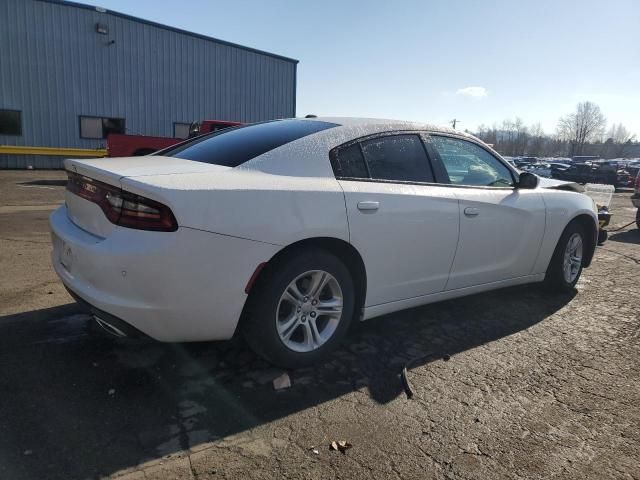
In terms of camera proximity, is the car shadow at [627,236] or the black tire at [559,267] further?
the car shadow at [627,236]

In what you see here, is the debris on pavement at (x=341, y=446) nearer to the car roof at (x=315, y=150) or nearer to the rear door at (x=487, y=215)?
the car roof at (x=315, y=150)

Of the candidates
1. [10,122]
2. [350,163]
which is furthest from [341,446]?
[10,122]

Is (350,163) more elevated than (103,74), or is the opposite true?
(103,74)

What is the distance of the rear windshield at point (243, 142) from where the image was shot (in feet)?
10.3

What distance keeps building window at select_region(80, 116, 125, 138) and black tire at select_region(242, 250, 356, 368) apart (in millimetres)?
23019

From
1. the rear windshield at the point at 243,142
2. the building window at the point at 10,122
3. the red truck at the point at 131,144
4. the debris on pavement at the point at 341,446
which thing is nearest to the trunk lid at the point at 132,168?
the rear windshield at the point at 243,142

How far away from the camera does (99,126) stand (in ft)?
75.5

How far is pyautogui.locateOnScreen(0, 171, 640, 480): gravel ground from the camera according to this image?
2.25m

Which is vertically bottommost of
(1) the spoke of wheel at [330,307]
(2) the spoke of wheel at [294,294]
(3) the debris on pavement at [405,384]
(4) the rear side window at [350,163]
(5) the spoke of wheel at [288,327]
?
(3) the debris on pavement at [405,384]

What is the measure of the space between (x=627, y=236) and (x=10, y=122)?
75.8 ft

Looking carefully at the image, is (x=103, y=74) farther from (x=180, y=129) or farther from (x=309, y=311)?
(x=309, y=311)

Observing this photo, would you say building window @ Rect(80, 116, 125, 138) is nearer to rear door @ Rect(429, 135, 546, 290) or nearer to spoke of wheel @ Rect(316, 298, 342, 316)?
rear door @ Rect(429, 135, 546, 290)

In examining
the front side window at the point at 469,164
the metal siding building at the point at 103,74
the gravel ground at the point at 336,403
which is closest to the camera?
the gravel ground at the point at 336,403

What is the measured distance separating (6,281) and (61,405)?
8.61 feet
